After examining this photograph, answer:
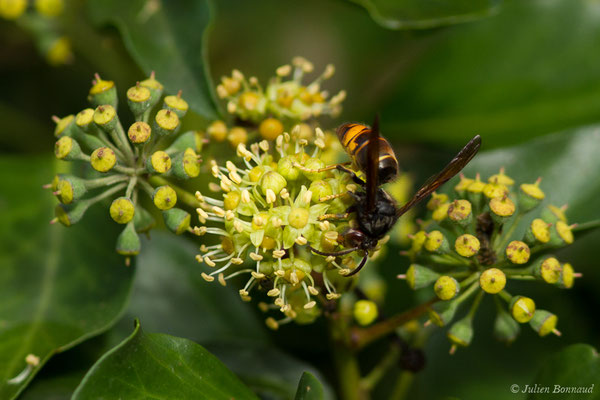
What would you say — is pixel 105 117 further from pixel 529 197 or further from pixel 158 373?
pixel 529 197

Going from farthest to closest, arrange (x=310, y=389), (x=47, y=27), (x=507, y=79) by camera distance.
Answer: (x=507, y=79) → (x=47, y=27) → (x=310, y=389)

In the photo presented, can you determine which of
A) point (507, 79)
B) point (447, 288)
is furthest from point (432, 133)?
point (447, 288)

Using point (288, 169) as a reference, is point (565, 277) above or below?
below

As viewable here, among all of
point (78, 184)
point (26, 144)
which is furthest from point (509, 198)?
point (26, 144)

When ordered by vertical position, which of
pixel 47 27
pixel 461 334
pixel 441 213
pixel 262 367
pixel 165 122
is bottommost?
pixel 262 367

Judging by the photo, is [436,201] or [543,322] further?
[436,201]

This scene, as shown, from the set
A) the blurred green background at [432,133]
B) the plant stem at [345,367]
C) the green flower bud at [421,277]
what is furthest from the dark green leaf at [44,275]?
the green flower bud at [421,277]

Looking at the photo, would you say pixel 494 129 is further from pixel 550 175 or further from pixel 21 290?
pixel 21 290
